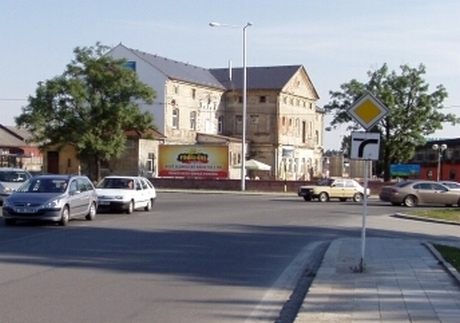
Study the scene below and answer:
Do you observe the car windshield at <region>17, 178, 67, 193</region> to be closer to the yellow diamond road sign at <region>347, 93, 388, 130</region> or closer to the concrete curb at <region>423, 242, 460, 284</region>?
the concrete curb at <region>423, 242, 460, 284</region>

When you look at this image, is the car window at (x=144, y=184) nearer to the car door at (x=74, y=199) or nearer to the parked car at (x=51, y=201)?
the parked car at (x=51, y=201)

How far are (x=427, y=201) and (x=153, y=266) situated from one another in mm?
33670

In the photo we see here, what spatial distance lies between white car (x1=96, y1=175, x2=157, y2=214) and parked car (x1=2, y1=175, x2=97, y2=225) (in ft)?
12.9

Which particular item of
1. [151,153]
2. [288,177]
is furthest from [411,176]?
[151,153]

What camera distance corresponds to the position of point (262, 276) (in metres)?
14.3

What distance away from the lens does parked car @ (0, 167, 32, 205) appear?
1287 inches

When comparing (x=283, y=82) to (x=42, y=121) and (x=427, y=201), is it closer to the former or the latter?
(x=42, y=121)

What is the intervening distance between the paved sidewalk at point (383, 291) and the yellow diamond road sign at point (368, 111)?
8.50 ft

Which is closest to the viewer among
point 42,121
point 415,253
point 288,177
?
point 415,253

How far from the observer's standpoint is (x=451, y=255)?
17.8 m

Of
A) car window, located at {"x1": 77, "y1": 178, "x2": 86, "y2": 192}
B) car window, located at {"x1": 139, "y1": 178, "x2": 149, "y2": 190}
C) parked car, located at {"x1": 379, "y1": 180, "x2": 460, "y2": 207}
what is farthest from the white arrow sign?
parked car, located at {"x1": 379, "y1": 180, "x2": 460, "y2": 207}

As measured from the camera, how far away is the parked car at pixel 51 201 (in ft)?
75.9

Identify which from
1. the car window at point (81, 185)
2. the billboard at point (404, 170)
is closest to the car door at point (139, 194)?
the car window at point (81, 185)

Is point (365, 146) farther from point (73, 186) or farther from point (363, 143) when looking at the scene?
point (73, 186)
